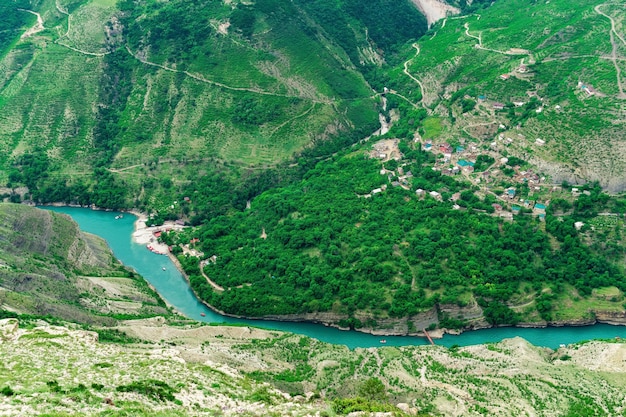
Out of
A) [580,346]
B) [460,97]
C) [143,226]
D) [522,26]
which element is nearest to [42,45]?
[143,226]

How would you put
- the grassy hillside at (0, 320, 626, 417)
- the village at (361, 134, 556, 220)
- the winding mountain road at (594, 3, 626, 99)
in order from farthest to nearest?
1. the winding mountain road at (594, 3, 626, 99)
2. the village at (361, 134, 556, 220)
3. the grassy hillside at (0, 320, 626, 417)

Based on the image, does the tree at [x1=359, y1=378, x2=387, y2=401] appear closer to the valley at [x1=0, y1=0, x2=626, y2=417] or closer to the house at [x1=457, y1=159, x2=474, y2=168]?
the valley at [x1=0, y1=0, x2=626, y2=417]

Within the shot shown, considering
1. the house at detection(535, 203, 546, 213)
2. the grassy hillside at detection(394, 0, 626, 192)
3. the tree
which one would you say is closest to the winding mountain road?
the grassy hillside at detection(394, 0, 626, 192)

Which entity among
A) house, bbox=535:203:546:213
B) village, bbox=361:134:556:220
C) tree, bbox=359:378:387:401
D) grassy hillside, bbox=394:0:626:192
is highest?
grassy hillside, bbox=394:0:626:192

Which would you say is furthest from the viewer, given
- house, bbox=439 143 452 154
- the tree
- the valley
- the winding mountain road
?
house, bbox=439 143 452 154

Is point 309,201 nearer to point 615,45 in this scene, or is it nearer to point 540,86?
point 540,86

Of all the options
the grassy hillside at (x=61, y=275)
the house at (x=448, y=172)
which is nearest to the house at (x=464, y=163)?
the house at (x=448, y=172)

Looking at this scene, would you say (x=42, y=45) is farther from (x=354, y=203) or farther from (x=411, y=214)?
(x=411, y=214)
